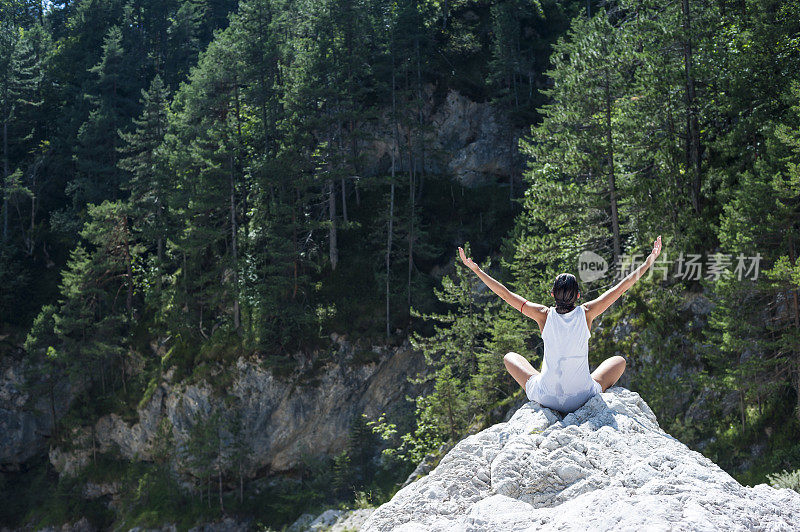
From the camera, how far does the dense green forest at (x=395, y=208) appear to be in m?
15.3

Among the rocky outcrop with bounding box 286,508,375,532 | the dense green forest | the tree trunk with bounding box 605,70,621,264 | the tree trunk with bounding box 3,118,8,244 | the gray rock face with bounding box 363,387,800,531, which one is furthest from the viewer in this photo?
the tree trunk with bounding box 3,118,8,244

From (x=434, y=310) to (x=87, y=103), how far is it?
105 ft

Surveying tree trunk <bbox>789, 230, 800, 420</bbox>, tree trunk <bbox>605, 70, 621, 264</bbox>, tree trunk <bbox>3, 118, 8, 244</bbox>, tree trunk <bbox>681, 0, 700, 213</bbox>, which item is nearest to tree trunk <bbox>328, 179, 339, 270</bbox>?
tree trunk <bbox>605, 70, 621, 264</bbox>

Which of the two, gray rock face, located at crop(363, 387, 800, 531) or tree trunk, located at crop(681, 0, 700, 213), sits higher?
tree trunk, located at crop(681, 0, 700, 213)

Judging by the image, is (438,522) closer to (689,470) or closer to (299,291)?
(689,470)

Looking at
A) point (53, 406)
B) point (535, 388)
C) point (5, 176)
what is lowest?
point (53, 406)

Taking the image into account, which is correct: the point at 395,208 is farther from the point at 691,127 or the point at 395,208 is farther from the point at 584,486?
the point at 584,486

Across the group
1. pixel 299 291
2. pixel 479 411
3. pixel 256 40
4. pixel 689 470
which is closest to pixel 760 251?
pixel 479 411

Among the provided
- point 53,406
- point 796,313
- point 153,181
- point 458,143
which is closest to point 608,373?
point 796,313

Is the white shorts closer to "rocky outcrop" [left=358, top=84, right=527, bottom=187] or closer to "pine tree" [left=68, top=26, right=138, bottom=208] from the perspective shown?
"rocky outcrop" [left=358, top=84, right=527, bottom=187]

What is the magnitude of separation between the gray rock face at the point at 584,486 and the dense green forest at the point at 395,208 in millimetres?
10539

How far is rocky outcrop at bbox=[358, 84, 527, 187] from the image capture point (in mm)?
37094

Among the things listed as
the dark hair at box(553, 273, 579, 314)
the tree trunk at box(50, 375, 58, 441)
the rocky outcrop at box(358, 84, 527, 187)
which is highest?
the rocky outcrop at box(358, 84, 527, 187)

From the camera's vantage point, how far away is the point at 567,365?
4664mm
